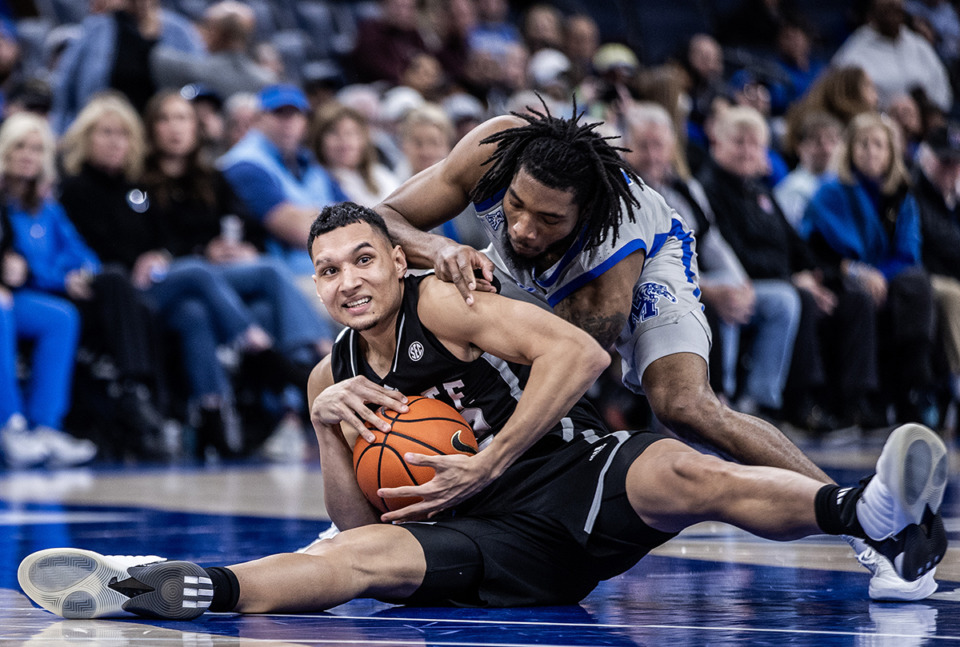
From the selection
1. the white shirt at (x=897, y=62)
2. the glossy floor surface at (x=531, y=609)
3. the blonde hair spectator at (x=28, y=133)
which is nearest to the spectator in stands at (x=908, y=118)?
the white shirt at (x=897, y=62)

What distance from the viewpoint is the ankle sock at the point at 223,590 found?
8.81 feet

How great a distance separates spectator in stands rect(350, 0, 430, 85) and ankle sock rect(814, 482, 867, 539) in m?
8.81

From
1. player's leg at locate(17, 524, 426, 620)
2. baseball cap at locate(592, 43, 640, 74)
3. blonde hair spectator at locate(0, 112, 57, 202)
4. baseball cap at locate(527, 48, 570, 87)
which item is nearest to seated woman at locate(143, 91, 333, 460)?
blonde hair spectator at locate(0, 112, 57, 202)

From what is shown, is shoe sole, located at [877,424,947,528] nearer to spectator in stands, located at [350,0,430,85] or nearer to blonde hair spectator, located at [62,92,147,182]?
blonde hair spectator, located at [62,92,147,182]

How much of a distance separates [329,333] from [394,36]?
12.3 ft

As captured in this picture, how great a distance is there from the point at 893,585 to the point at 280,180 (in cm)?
615

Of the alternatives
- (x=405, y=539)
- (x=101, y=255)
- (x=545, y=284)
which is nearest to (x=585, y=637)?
(x=405, y=539)

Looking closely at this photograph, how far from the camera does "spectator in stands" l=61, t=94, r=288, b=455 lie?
7934 millimetres

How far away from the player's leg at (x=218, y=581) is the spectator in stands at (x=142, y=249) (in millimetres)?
5215

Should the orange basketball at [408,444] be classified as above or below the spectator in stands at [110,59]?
below

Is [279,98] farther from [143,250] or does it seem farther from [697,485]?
[697,485]

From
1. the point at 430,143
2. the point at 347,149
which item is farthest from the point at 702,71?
the point at 430,143

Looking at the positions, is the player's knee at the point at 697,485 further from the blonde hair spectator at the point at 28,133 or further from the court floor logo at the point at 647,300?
the blonde hair spectator at the point at 28,133

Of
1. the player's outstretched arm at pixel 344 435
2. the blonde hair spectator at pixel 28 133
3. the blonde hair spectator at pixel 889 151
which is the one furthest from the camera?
the blonde hair spectator at pixel 889 151
